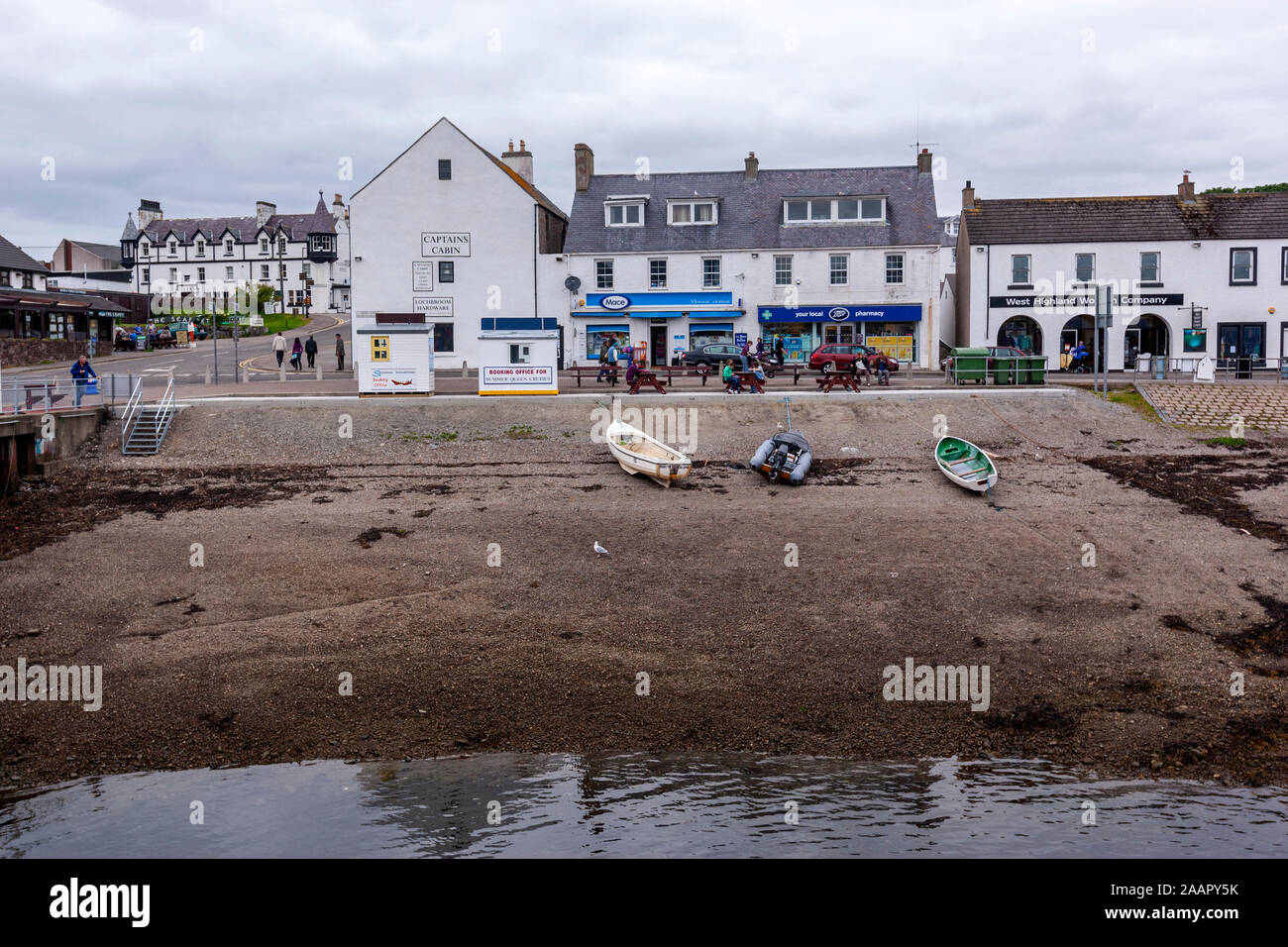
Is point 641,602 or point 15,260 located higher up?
point 15,260

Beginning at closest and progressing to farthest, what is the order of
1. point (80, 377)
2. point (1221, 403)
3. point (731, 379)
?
point (80, 377), point (1221, 403), point (731, 379)

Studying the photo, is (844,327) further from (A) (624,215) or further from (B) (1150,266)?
(B) (1150,266)

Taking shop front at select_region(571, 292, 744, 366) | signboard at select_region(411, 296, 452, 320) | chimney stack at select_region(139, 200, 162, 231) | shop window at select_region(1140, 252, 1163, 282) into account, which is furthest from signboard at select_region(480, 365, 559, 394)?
chimney stack at select_region(139, 200, 162, 231)

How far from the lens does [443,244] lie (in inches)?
1836

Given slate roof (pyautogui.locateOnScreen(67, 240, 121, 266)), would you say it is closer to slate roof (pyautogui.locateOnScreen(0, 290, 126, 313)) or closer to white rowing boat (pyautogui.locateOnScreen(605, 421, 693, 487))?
slate roof (pyautogui.locateOnScreen(0, 290, 126, 313))

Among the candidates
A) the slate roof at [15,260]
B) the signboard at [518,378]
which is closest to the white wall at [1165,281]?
the signboard at [518,378]

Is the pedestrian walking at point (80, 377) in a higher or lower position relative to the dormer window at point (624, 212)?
lower

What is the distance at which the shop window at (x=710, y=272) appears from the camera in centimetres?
4728

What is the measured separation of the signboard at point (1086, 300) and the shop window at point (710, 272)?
12.9m

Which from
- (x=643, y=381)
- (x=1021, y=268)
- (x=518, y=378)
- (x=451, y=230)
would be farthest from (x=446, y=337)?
(x=1021, y=268)

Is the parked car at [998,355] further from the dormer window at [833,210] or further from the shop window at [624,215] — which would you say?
the shop window at [624,215]

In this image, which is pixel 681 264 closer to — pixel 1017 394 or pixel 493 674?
pixel 1017 394

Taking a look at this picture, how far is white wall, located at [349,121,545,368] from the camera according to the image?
152ft

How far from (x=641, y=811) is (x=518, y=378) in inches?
897
